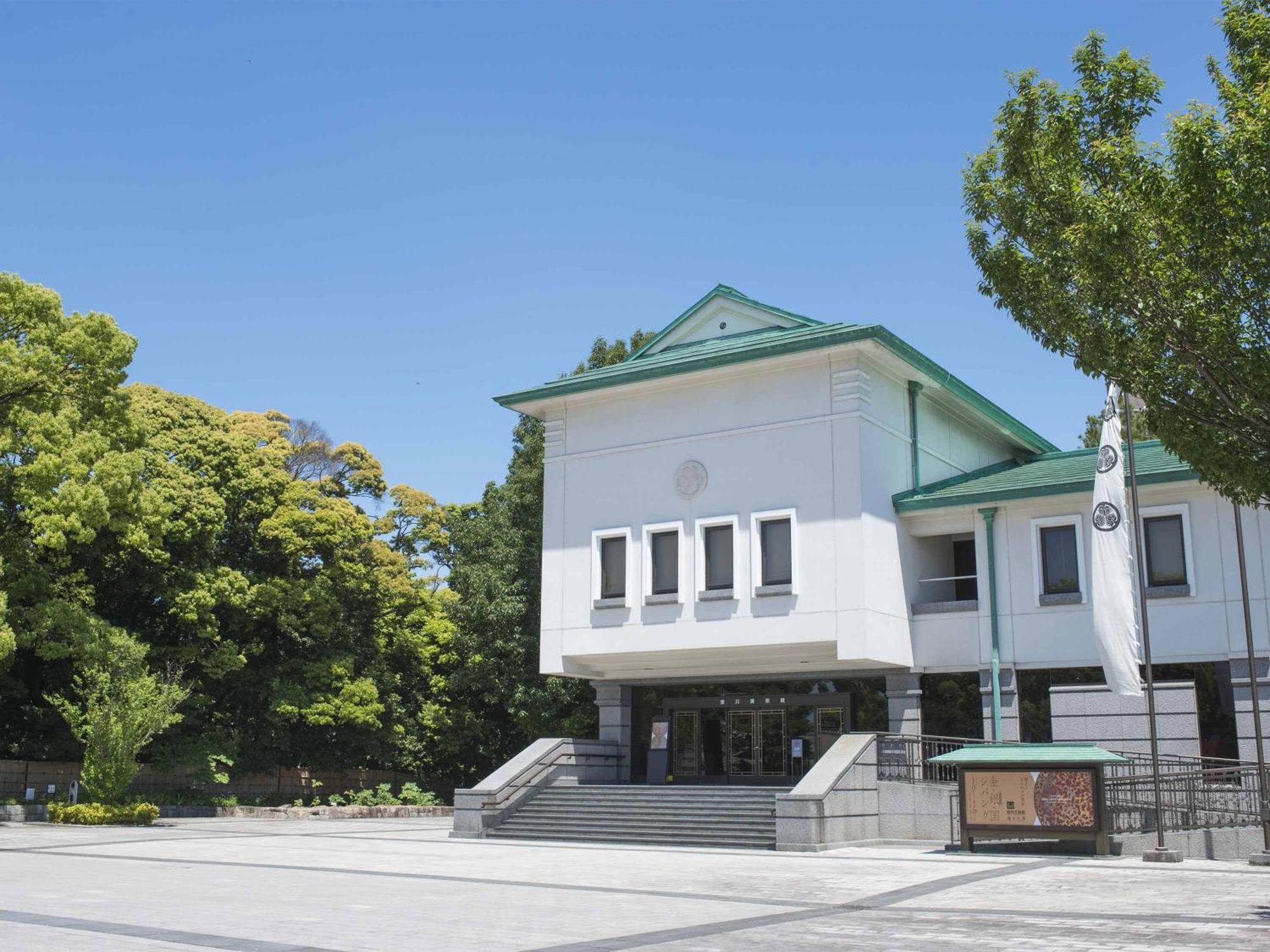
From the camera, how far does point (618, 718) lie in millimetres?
32531

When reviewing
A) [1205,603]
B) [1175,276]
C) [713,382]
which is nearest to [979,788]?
[1205,603]

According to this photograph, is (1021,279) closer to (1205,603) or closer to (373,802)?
(1205,603)

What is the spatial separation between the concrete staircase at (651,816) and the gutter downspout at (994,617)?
5.01 m

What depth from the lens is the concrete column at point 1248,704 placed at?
24781 mm

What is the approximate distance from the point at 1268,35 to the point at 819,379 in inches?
587

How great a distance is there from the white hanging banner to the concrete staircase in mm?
7225

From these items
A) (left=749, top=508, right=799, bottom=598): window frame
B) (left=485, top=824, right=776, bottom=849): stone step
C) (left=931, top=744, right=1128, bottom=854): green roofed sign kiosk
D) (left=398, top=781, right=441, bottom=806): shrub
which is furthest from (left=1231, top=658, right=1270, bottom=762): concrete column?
(left=398, top=781, right=441, bottom=806): shrub

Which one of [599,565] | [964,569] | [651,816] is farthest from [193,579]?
[964,569]

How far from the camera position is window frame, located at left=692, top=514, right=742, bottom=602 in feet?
94.8

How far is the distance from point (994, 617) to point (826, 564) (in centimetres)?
417

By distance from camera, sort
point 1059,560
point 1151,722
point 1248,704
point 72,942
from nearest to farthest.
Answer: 1. point 72,942
2. point 1151,722
3. point 1248,704
4. point 1059,560

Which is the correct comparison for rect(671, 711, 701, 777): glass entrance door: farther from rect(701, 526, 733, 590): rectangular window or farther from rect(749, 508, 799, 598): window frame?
rect(749, 508, 799, 598): window frame

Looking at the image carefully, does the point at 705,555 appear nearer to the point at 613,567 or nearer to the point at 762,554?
the point at 762,554

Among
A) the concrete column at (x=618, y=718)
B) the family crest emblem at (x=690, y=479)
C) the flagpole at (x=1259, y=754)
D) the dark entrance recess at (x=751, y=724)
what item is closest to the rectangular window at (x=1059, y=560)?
the dark entrance recess at (x=751, y=724)
